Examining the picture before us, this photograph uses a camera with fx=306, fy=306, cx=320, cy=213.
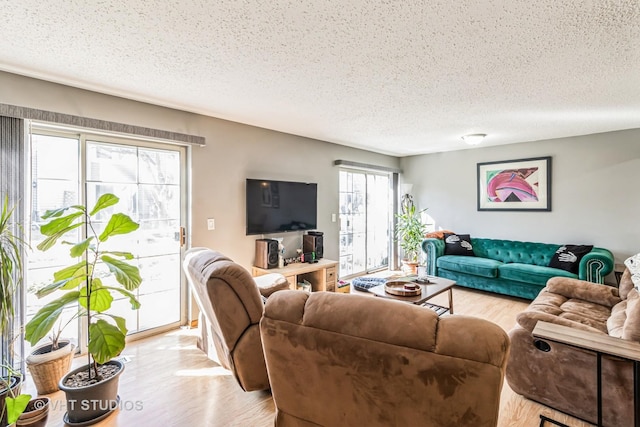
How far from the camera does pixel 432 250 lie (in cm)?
507

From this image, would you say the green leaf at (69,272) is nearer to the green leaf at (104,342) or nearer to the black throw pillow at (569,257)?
the green leaf at (104,342)

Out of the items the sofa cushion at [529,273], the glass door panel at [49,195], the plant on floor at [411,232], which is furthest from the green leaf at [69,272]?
the plant on floor at [411,232]

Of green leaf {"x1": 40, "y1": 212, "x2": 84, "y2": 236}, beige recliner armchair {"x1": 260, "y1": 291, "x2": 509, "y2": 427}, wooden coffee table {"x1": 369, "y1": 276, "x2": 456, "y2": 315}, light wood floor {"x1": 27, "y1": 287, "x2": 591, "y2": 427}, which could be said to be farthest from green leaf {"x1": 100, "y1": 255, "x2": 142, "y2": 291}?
wooden coffee table {"x1": 369, "y1": 276, "x2": 456, "y2": 315}

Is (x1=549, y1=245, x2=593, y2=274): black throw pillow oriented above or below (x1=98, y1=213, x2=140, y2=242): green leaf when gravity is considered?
below

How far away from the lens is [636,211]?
158 inches

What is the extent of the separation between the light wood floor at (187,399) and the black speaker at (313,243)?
6.38ft

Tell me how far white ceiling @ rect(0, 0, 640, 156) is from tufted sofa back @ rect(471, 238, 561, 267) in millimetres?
1951

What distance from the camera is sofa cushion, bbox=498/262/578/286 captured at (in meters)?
3.97

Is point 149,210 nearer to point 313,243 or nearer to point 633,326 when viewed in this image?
point 313,243

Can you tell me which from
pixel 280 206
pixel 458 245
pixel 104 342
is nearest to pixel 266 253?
pixel 280 206

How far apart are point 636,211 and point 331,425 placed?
5010mm

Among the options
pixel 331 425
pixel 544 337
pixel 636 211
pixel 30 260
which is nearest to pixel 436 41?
pixel 544 337

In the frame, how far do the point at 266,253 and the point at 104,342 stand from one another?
209 centimetres

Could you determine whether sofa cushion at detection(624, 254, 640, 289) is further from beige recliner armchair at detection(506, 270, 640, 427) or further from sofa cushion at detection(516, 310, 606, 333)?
sofa cushion at detection(516, 310, 606, 333)
